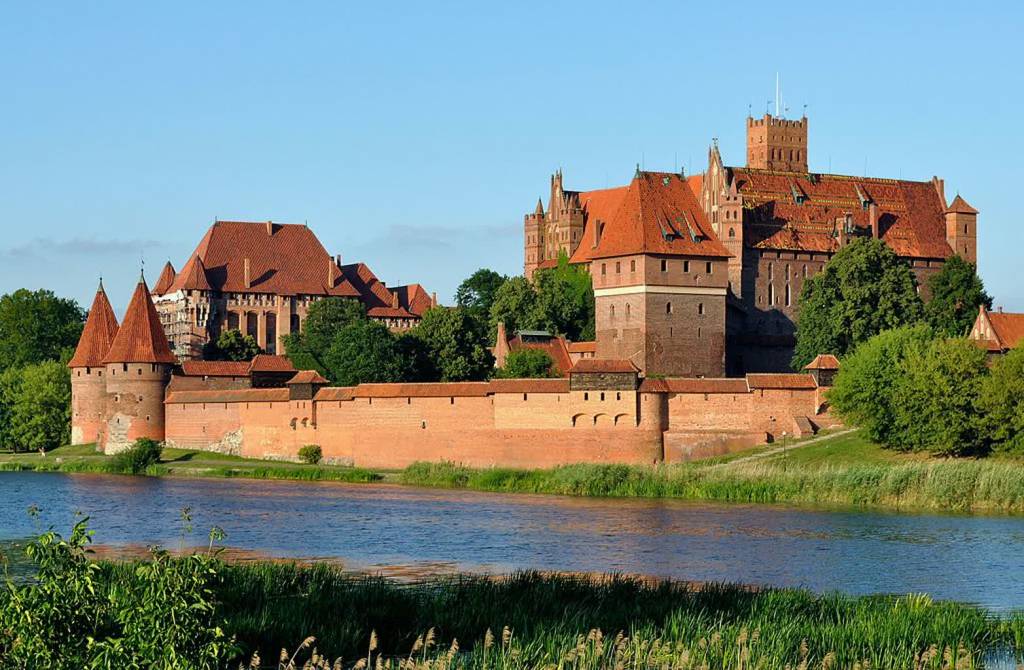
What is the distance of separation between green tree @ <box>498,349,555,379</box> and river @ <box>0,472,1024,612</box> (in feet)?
49.1

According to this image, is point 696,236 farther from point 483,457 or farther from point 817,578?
point 817,578

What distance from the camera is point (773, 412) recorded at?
41.4 metres

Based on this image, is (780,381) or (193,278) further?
(193,278)

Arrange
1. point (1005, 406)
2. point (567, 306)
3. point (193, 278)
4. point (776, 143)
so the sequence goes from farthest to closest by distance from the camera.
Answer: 1. point (776, 143)
2. point (193, 278)
3. point (567, 306)
4. point (1005, 406)

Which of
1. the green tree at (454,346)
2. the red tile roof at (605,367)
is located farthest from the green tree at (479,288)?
the red tile roof at (605,367)

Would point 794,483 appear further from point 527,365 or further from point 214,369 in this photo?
point 214,369

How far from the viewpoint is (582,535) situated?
88.8ft

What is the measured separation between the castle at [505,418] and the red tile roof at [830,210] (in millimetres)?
19004

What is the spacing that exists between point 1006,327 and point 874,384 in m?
11.2

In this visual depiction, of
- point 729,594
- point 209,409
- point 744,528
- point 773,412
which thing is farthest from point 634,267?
point 729,594

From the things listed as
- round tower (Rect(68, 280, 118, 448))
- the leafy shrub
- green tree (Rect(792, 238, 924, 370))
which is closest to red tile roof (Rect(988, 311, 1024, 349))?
green tree (Rect(792, 238, 924, 370))

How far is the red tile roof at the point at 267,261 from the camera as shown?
71250mm

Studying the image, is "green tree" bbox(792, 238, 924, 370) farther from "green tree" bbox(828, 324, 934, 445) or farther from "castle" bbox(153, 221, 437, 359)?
"castle" bbox(153, 221, 437, 359)

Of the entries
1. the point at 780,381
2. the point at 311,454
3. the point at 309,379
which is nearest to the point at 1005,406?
the point at 780,381
